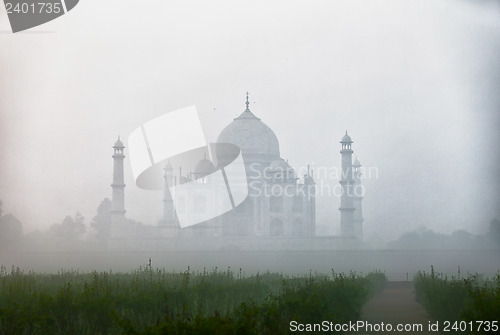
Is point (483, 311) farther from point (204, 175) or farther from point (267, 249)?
point (204, 175)

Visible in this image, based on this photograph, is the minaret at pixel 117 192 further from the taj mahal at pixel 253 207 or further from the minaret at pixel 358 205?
the minaret at pixel 358 205

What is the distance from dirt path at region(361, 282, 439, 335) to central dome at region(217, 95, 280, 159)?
28.5 meters

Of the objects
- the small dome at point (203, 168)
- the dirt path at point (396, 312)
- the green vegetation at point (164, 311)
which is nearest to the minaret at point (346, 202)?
the small dome at point (203, 168)

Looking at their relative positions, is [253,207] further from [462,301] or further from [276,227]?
[462,301]

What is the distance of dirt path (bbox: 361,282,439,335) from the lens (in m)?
9.36

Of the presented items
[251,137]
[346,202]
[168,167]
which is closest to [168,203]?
[168,167]

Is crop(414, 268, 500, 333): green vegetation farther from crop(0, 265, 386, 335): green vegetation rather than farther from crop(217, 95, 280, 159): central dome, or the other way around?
crop(217, 95, 280, 159): central dome

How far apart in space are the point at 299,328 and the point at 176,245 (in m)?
29.8

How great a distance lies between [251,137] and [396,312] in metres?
32.6

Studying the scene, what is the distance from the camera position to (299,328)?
6.31 m

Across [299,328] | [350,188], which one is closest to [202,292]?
[299,328]

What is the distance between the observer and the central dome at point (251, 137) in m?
42.9

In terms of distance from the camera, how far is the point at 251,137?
43125 millimetres

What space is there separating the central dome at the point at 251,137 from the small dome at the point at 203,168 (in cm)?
279
